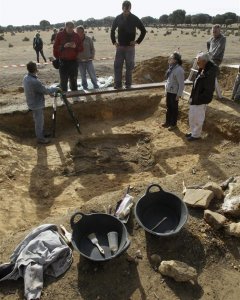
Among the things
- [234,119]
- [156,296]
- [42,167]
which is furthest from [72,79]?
[156,296]

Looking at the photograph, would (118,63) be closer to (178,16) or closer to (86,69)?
(86,69)

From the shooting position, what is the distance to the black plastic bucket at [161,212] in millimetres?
4207

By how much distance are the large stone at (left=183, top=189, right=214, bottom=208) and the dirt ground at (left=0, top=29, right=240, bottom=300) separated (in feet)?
0.44

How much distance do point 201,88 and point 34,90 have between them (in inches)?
143

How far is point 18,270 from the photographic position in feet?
12.2

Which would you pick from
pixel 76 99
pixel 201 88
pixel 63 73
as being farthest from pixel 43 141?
pixel 201 88

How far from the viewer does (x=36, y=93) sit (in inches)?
296

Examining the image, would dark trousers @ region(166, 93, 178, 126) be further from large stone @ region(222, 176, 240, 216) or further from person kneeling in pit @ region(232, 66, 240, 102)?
large stone @ region(222, 176, 240, 216)

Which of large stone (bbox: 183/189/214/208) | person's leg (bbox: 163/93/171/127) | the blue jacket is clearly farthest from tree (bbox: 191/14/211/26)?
large stone (bbox: 183/189/214/208)

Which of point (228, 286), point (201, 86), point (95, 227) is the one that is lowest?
point (228, 286)

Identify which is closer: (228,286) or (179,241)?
(228,286)

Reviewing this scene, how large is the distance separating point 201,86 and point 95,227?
155 inches

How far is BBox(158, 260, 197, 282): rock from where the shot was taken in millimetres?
3639

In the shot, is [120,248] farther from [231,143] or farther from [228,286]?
[231,143]
